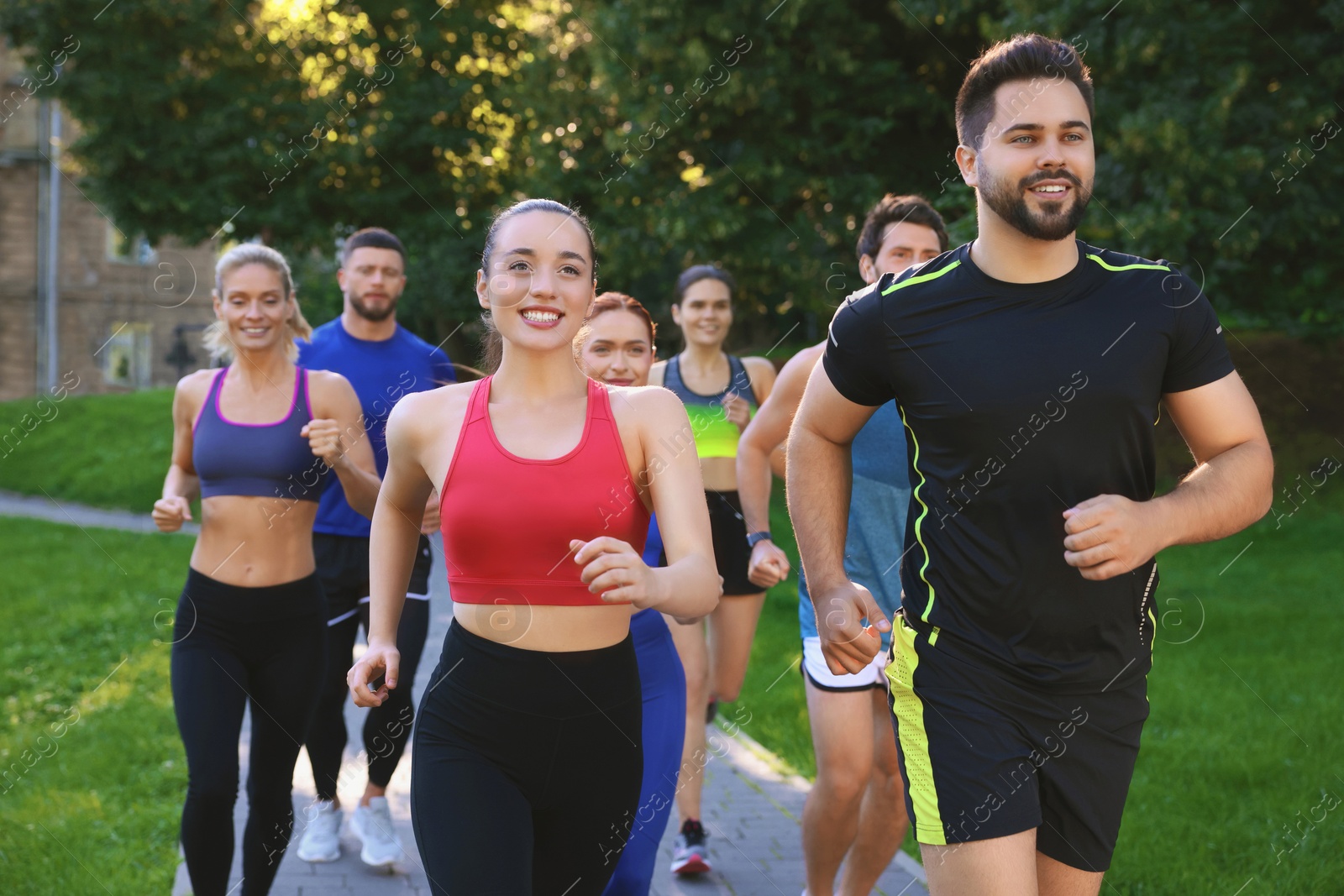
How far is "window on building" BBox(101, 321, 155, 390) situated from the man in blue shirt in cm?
3478

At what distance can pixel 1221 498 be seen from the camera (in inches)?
106

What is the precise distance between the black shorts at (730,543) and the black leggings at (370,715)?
150cm

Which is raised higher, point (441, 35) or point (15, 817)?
point (441, 35)

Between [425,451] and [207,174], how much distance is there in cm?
2086

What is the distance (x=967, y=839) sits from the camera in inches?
109

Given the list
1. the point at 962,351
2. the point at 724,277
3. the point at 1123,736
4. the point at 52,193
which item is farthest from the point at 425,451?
the point at 52,193

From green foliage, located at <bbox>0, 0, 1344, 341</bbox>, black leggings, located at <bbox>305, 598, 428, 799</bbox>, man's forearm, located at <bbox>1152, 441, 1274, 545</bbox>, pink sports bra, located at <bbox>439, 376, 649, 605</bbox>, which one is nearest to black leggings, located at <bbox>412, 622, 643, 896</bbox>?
pink sports bra, located at <bbox>439, 376, 649, 605</bbox>

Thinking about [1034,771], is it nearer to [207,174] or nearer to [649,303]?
[649,303]

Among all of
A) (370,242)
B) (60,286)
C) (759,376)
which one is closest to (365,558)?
(370,242)

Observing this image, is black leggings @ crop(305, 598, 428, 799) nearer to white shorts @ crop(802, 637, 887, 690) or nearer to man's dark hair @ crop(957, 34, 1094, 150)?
white shorts @ crop(802, 637, 887, 690)

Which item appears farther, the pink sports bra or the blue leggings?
the blue leggings

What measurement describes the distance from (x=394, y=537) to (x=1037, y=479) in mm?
1596

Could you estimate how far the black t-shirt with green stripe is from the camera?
109 inches

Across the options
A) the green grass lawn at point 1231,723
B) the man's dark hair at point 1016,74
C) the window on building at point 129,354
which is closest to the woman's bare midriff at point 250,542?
the man's dark hair at point 1016,74
